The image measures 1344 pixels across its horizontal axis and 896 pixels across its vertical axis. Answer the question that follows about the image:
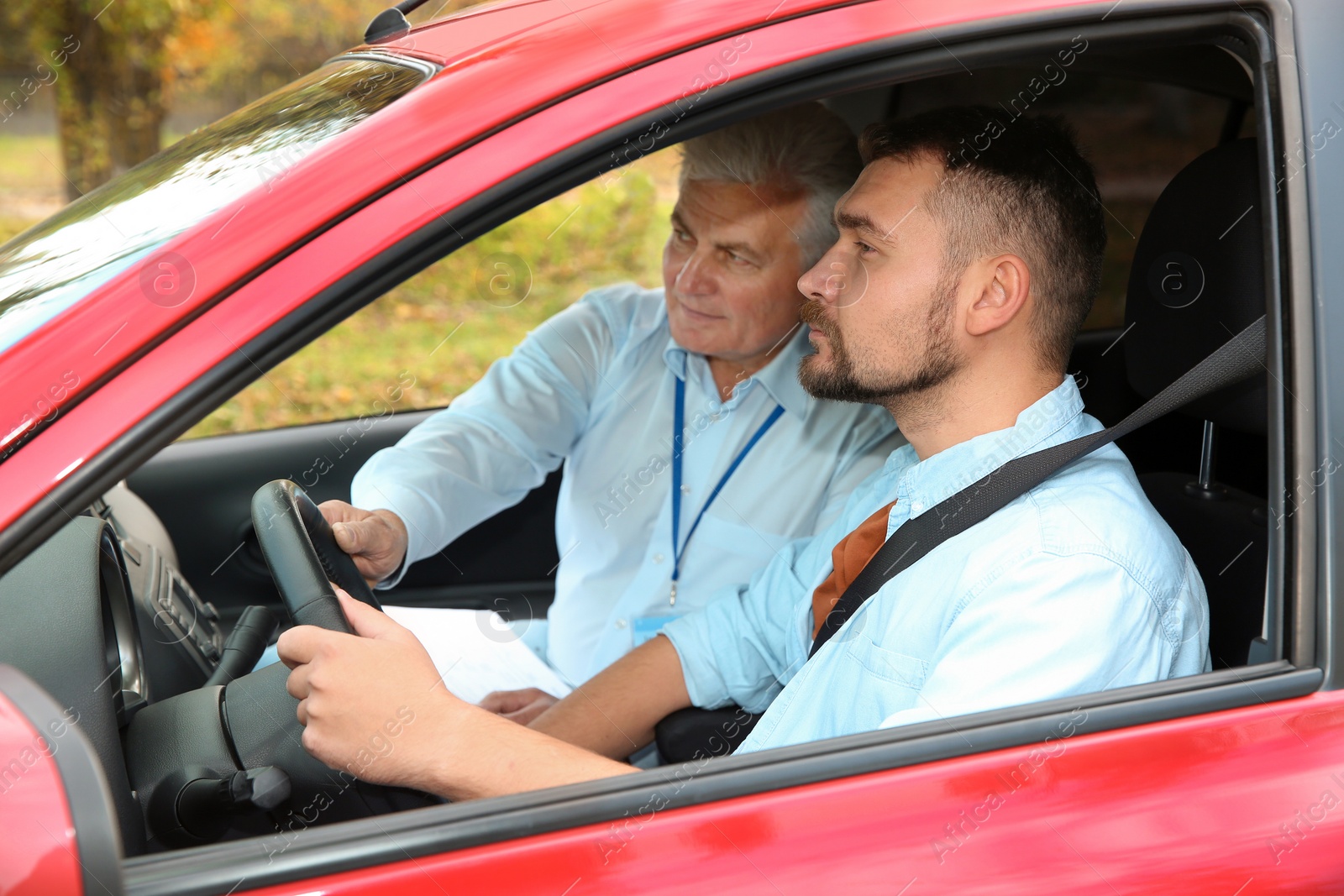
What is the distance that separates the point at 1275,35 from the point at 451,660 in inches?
65.8

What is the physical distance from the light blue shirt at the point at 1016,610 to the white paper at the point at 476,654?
654 mm

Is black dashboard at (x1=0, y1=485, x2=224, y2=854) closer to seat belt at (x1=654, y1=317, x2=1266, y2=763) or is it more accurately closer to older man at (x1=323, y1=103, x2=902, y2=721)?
older man at (x1=323, y1=103, x2=902, y2=721)

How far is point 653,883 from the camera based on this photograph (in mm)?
942

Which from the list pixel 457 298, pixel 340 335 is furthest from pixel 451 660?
pixel 457 298

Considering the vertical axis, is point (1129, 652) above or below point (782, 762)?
below

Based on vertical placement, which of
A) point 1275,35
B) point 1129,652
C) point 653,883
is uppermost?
point 1275,35

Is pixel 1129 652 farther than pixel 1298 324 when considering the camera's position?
Yes

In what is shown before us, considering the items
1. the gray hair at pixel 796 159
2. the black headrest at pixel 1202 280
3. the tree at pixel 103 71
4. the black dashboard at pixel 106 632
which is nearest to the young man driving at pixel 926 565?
the black headrest at pixel 1202 280

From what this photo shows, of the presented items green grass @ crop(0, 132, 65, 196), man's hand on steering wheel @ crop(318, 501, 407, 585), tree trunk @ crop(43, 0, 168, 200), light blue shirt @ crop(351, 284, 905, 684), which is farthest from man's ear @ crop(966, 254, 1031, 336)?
green grass @ crop(0, 132, 65, 196)

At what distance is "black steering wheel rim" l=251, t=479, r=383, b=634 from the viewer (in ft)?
4.54

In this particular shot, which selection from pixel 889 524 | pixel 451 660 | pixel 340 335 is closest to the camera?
pixel 889 524

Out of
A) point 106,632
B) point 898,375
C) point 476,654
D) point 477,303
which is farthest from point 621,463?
point 477,303

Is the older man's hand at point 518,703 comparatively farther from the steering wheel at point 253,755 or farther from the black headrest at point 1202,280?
the black headrest at point 1202,280

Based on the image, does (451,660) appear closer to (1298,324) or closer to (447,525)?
(447,525)
